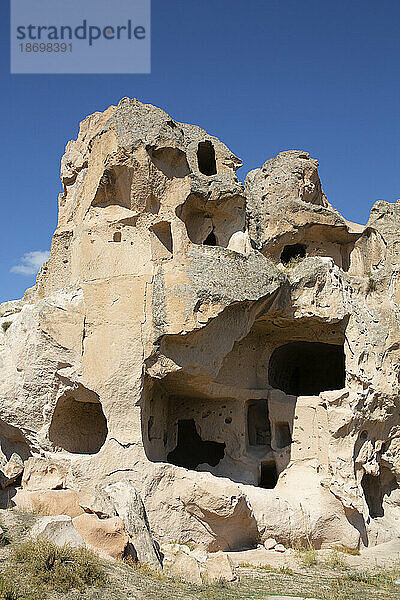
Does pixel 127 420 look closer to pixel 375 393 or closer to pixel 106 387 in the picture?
pixel 106 387

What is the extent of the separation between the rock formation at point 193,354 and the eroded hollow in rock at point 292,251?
332 millimetres

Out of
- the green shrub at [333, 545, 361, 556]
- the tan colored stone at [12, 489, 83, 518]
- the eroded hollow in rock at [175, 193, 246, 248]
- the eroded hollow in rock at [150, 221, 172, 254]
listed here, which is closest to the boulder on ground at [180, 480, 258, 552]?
the green shrub at [333, 545, 361, 556]

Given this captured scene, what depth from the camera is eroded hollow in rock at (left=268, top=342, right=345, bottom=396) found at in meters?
17.2

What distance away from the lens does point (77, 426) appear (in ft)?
41.1

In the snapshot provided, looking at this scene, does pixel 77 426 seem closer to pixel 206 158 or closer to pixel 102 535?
pixel 102 535

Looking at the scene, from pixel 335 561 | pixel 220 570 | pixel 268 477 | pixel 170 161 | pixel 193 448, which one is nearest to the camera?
pixel 220 570

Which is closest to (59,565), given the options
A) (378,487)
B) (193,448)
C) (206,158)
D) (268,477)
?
(268,477)

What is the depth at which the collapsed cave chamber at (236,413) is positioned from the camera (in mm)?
13312

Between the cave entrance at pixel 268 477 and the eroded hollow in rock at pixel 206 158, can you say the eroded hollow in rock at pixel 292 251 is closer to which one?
the eroded hollow in rock at pixel 206 158

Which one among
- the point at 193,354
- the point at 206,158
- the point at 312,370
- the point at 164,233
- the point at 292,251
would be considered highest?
the point at 206,158

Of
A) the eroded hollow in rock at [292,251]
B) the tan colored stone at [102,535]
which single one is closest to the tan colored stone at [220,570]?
the tan colored stone at [102,535]

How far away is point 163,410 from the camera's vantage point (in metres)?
13.8

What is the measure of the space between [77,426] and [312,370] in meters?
8.42

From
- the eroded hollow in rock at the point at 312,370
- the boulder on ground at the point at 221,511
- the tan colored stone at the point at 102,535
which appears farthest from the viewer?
Result: the eroded hollow in rock at the point at 312,370
